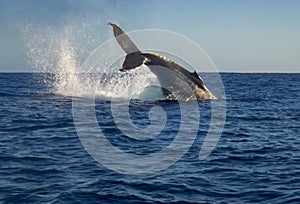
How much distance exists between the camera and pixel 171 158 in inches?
456

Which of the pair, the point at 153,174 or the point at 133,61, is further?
the point at 133,61

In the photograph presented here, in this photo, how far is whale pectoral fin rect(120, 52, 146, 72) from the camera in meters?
18.3

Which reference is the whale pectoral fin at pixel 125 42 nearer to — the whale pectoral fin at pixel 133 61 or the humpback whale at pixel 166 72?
the humpback whale at pixel 166 72

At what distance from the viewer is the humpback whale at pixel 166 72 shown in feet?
62.6

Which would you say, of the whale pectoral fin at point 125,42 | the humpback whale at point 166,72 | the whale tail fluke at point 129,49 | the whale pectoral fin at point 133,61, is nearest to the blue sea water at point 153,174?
the whale pectoral fin at point 133,61

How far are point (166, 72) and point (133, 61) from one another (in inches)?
130

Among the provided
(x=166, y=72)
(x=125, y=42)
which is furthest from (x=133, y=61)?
(x=166, y=72)

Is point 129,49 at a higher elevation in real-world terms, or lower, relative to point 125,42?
lower

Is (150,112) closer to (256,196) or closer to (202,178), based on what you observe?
(202,178)

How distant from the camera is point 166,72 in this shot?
2188cm

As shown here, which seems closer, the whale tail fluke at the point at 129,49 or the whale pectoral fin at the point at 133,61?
the whale pectoral fin at the point at 133,61

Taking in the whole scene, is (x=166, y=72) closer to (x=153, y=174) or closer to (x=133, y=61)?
(x=133, y=61)

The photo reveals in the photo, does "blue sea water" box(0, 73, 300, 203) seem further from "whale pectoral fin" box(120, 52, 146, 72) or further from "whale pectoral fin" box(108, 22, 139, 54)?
"whale pectoral fin" box(108, 22, 139, 54)

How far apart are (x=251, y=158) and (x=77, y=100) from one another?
16.2 meters
